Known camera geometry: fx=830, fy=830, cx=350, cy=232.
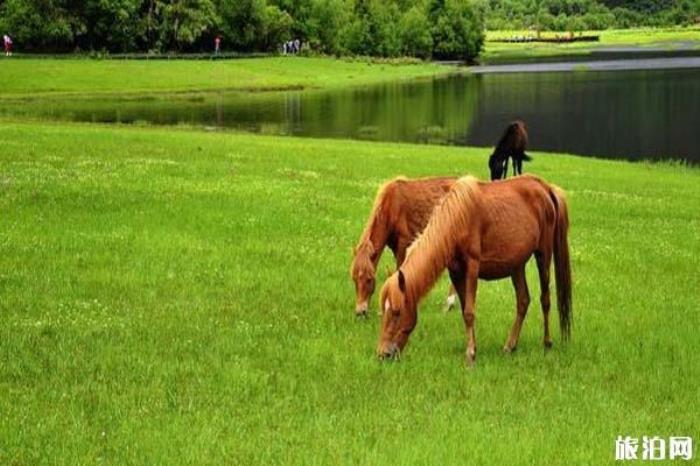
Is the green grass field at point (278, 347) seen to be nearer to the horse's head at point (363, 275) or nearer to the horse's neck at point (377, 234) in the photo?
the horse's head at point (363, 275)

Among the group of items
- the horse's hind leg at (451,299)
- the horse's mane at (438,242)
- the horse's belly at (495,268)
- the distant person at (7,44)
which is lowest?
the horse's hind leg at (451,299)

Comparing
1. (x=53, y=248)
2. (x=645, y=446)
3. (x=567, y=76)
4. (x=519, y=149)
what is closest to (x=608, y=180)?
(x=519, y=149)

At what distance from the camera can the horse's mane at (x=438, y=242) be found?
11242 millimetres

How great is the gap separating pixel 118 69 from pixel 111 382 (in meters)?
101

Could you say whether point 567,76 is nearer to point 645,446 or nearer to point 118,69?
point 118,69

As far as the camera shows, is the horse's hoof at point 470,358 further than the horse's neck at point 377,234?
No

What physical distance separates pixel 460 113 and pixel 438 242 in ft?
241

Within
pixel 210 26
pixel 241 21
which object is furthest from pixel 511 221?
pixel 241 21

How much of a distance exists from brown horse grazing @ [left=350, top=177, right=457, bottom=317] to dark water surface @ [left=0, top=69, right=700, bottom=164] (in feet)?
147

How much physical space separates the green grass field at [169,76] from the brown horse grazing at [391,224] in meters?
74.9

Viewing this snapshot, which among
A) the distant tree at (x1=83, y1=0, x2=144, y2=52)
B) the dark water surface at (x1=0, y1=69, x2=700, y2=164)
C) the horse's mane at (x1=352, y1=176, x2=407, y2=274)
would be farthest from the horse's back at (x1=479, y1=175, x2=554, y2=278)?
the distant tree at (x1=83, y1=0, x2=144, y2=52)

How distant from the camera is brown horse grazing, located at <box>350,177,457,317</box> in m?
14.5

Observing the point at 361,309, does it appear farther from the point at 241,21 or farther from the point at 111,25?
the point at 241,21

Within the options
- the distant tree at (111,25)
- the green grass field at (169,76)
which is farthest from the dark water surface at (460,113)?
the distant tree at (111,25)
